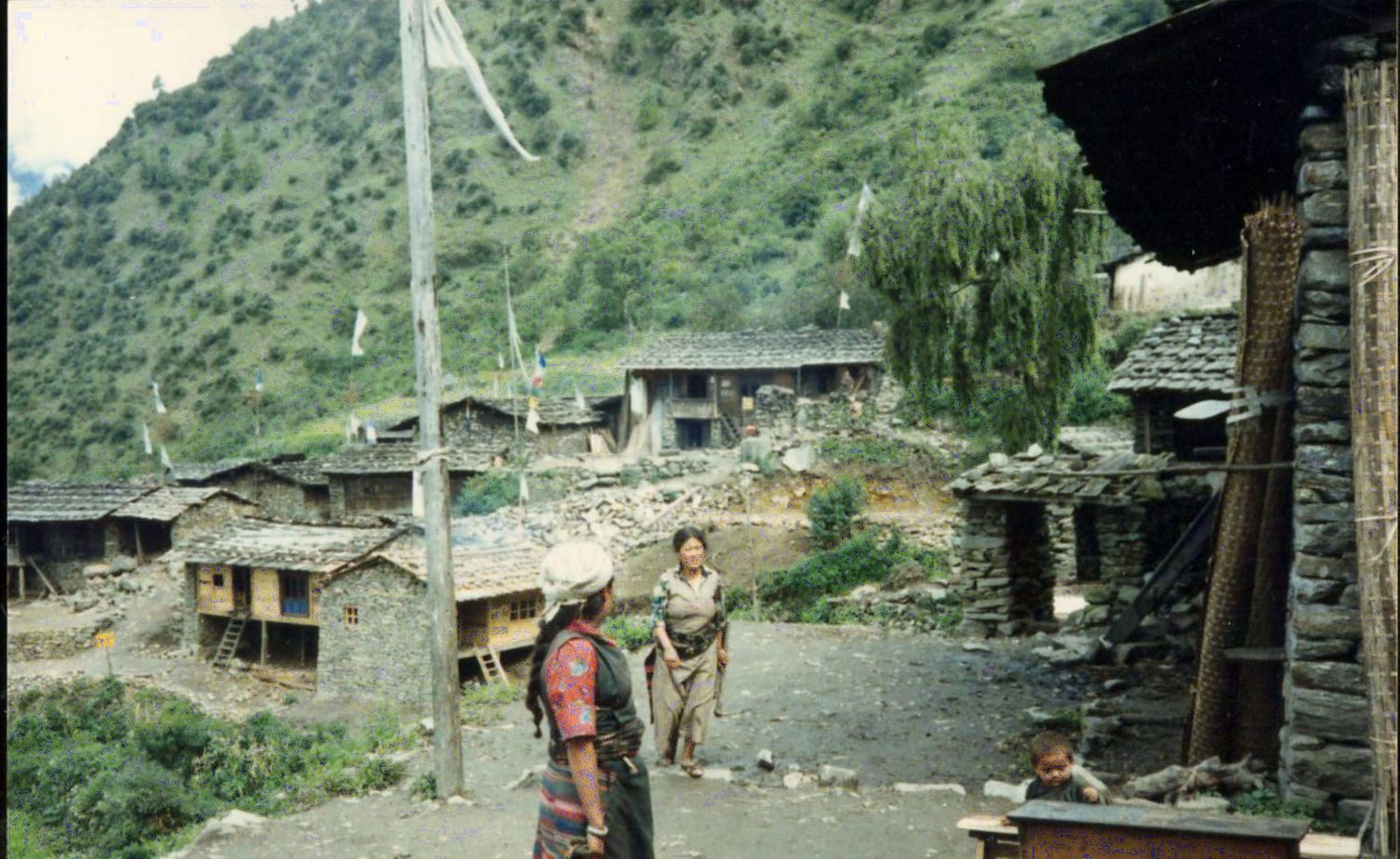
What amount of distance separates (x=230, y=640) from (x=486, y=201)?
161ft

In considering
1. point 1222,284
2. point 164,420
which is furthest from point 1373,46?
point 164,420

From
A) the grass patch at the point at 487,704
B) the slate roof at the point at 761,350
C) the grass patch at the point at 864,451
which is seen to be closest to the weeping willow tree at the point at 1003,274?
the grass patch at the point at 864,451

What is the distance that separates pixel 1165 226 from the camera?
29.4ft

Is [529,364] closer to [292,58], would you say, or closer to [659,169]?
[659,169]

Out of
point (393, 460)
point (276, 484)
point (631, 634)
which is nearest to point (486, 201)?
point (276, 484)

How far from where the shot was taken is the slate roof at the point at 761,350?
3503cm

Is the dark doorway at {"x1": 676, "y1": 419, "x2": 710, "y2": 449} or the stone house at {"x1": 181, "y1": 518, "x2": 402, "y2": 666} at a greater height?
the dark doorway at {"x1": 676, "y1": 419, "x2": 710, "y2": 449}

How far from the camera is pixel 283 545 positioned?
79.7 ft

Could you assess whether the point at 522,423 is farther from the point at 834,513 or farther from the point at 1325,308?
the point at 1325,308

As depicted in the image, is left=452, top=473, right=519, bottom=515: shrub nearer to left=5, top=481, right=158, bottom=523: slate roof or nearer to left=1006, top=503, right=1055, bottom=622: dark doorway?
left=5, top=481, right=158, bottom=523: slate roof

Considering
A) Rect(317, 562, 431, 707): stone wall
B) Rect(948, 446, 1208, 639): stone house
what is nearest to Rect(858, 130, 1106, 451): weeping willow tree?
Rect(948, 446, 1208, 639): stone house

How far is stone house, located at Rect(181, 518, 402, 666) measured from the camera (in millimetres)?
23094

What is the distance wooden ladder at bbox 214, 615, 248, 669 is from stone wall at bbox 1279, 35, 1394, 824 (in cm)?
2367

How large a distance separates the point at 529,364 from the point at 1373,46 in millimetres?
46633
